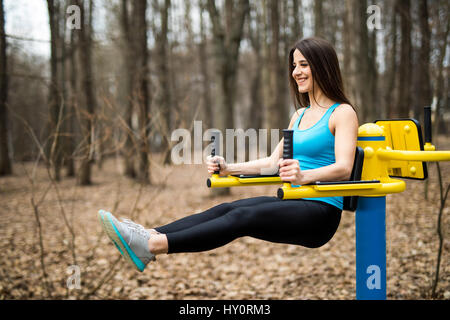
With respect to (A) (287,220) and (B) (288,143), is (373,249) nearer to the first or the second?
(A) (287,220)

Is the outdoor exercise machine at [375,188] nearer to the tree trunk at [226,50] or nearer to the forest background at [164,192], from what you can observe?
the forest background at [164,192]

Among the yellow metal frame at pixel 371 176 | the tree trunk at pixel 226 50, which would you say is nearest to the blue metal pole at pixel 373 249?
the yellow metal frame at pixel 371 176

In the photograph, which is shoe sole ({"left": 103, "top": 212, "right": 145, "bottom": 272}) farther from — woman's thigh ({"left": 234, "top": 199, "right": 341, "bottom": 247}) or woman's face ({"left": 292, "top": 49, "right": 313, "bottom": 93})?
woman's face ({"left": 292, "top": 49, "right": 313, "bottom": 93})

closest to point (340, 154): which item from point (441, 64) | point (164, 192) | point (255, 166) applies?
point (255, 166)

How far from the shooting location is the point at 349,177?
1953 mm

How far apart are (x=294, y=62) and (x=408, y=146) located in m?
0.80

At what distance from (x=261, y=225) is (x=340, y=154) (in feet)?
1.74

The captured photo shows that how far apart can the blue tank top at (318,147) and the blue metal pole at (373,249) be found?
0.15m

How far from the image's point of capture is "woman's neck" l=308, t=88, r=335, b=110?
85.7 inches

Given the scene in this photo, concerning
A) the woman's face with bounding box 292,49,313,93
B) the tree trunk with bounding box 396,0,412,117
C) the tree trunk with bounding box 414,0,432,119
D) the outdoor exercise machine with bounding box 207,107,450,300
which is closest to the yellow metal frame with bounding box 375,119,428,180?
the outdoor exercise machine with bounding box 207,107,450,300

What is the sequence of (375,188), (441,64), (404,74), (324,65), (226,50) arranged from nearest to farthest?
(375,188), (324,65), (441,64), (226,50), (404,74)

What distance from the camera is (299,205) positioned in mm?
2006

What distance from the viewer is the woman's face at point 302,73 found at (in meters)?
2.13

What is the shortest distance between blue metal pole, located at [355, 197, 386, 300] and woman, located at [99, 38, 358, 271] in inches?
6.0
